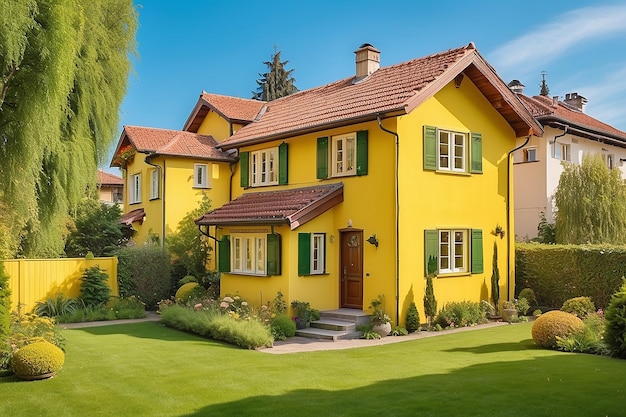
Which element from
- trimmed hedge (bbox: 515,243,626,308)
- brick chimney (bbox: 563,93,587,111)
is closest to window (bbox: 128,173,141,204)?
trimmed hedge (bbox: 515,243,626,308)

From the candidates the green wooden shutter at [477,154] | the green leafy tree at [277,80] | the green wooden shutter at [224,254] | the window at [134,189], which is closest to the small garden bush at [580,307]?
the green wooden shutter at [477,154]

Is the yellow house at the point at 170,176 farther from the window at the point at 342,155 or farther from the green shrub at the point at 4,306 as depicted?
the green shrub at the point at 4,306

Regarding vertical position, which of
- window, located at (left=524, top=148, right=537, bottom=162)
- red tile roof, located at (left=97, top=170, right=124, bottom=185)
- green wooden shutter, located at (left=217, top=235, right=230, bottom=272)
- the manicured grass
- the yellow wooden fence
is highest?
red tile roof, located at (left=97, top=170, right=124, bottom=185)

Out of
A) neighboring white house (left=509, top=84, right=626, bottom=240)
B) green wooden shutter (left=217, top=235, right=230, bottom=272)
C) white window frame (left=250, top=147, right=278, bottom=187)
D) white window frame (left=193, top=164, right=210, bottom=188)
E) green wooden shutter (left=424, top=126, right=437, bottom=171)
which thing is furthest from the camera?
neighboring white house (left=509, top=84, right=626, bottom=240)

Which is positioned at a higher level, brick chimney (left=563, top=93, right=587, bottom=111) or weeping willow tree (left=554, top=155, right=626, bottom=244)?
brick chimney (left=563, top=93, right=587, bottom=111)

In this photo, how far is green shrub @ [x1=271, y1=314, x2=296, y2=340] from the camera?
1678cm

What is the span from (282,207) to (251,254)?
223 centimetres

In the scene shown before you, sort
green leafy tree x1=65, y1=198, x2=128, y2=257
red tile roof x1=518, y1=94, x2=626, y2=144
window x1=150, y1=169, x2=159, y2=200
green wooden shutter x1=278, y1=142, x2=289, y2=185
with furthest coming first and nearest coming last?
red tile roof x1=518, y1=94, x2=626, y2=144
window x1=150, y1=169, x2=159, y2=200
green leafy tree x1=65, y1=198, x2=128, y2=257
green wooden shutter x1=278, y1=142, x2=289, y2=185

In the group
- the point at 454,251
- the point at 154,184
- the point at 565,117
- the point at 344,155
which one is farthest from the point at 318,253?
the point at 565,117

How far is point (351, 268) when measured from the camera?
63.2 ft

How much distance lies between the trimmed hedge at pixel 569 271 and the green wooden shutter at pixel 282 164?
879cm

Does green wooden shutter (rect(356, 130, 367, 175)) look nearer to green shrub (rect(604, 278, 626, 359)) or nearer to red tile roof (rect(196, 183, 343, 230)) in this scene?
red tile roof (rect(196, 183, 343, 230))

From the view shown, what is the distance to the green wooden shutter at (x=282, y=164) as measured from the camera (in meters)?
21.7

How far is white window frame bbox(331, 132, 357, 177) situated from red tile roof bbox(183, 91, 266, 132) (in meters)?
8.34
